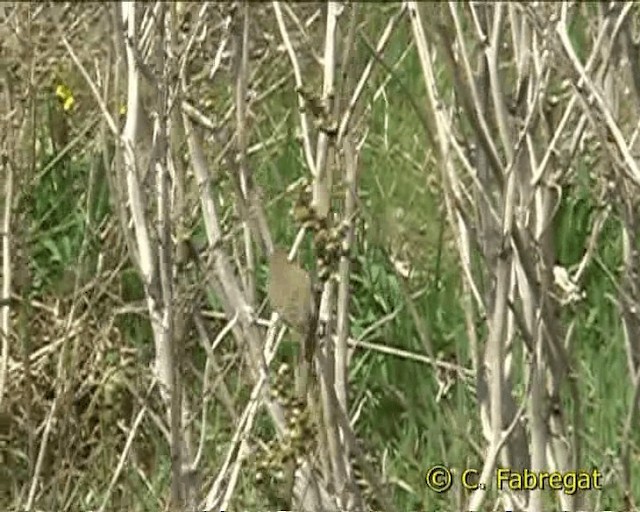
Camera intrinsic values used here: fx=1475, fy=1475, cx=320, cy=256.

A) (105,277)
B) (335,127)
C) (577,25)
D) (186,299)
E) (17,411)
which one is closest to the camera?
(335,127)

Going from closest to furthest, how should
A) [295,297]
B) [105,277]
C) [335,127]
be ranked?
[295,297]
[335,127]
[105,277]

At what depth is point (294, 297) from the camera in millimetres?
1781

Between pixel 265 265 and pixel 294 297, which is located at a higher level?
pixel 294 297

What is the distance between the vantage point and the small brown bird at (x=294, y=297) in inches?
70.1

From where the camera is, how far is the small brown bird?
1779mm

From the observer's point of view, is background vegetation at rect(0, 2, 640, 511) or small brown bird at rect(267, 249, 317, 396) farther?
background vegetation at rect(0, 2, 640, 511)

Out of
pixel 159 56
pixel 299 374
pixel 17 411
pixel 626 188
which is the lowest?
pixel 17 411

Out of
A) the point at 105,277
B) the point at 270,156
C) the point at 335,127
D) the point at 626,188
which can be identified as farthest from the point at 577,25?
the point at 335,127

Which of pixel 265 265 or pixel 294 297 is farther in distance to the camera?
pixel 265 265

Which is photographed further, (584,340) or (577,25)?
(577,25)

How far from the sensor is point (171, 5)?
2240mm

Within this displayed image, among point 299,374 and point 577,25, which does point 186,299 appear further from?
point 577,25

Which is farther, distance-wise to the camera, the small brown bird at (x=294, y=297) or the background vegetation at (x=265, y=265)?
Result: the background vegetation at (x=265, y=265)

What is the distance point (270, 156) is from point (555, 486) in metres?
1.65
